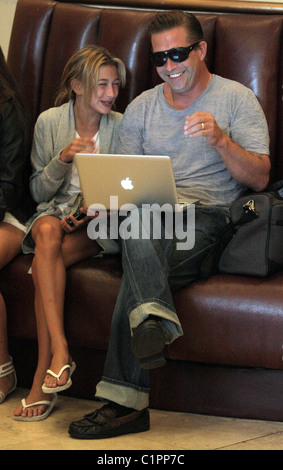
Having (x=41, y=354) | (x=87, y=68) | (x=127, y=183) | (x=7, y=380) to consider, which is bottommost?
(x=7, y=380)

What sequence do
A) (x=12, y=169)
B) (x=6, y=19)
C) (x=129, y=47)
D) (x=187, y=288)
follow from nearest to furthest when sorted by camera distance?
(x=187, y=288)
(x=12, y=169)
(x=129, y=47)
(x=6, y=19)

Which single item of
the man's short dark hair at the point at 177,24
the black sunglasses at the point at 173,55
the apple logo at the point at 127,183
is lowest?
the apple logo at the point at 127,183

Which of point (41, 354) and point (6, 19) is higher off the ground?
point (6, 19)

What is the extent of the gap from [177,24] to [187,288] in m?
0.77

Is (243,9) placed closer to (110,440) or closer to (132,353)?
(132,353)

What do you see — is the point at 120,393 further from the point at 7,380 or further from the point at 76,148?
the point at 76,148

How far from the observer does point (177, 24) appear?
215cm

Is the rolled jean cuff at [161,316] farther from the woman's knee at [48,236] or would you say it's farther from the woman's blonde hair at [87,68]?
the woman's blonde hair at [87,68]

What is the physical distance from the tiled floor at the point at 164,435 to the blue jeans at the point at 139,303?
0.10 meters

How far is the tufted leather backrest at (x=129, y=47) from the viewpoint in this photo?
241 cm

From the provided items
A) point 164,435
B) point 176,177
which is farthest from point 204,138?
point 164,435

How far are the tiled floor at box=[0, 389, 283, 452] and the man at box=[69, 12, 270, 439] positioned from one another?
0.05m

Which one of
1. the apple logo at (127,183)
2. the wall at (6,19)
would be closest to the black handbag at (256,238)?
the apple logo at (127,183)

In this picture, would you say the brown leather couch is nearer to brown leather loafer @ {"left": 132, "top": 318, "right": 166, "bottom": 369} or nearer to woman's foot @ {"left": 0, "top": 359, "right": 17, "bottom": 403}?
woman's foot @ {"left": 0, "top": 359, "right": 17, "bottom": 403}
